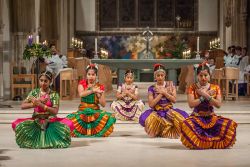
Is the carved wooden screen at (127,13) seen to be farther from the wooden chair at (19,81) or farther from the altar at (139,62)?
the altar at (139,62)

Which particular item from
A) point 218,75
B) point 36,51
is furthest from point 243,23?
point 36,51

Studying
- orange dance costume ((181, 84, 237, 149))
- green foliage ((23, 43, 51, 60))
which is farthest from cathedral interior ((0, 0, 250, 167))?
orange dance costume ((181, 84, 237, 149))

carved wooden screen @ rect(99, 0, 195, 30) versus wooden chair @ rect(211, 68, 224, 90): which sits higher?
carved wooden screen @ rect(99, 0, 195, 30)

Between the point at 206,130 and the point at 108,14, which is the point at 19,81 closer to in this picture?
the point at 206,130

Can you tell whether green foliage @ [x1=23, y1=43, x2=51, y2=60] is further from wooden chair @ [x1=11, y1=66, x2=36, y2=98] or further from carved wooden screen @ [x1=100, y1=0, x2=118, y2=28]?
carved wooden screen @ [x1=100, y1=0, x2=118, y2=28]

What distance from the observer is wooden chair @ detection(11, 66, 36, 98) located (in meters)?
14.3

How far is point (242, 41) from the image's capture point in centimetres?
1964

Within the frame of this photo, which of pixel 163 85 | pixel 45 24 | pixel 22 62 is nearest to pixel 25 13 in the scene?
pixel 22 62

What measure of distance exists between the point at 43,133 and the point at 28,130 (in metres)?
0.17

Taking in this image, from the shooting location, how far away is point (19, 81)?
1483 cm

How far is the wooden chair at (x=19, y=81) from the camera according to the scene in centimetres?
1430

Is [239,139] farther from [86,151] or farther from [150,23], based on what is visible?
[150,23]

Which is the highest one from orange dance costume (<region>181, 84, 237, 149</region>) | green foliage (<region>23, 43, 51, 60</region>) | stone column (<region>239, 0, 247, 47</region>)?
stone column (<region>239, 0, 247, 47</region>)

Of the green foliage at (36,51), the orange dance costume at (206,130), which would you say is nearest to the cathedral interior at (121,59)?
the green foliage at (36,51)
